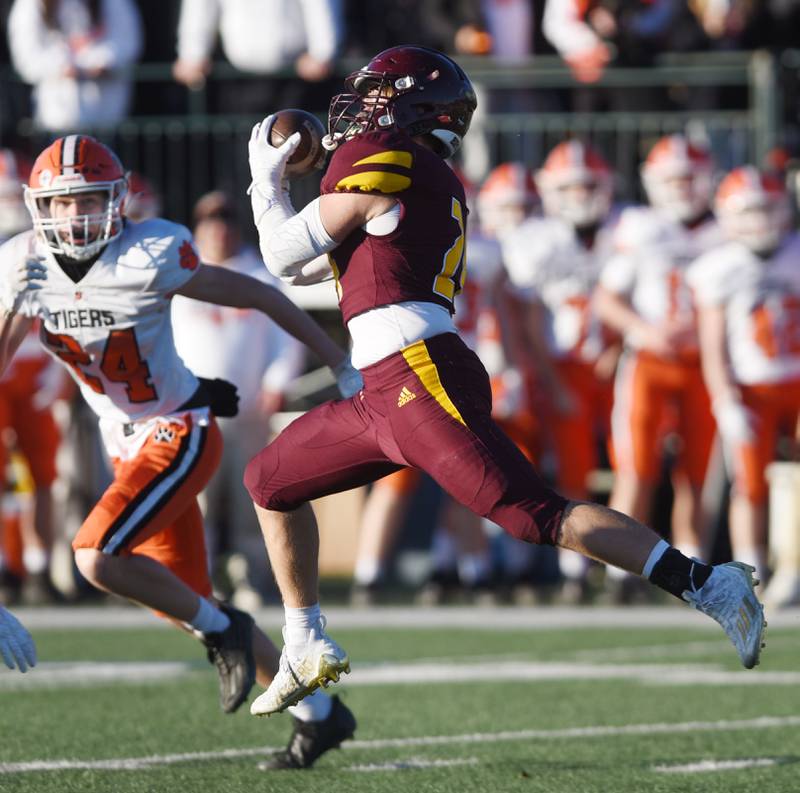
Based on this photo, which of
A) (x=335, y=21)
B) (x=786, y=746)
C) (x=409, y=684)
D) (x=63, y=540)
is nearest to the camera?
(x=786, y=746)

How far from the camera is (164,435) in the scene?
16.7ft

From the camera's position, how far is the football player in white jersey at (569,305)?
8.91 meters

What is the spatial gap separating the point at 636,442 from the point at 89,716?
3.97 m

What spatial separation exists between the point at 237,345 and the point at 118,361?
400cm

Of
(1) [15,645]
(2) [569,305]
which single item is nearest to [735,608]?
(1) [15,645]

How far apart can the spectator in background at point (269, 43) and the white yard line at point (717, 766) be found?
6605 mm

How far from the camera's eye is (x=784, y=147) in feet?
35.2

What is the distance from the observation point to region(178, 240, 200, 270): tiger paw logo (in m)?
4.98

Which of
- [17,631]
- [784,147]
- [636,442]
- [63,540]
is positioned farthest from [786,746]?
[784,147]

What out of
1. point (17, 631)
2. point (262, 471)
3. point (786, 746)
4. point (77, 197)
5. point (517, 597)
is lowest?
point (517, 597)

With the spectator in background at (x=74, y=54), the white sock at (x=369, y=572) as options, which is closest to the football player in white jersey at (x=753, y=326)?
the white sock at (x=369, y=572)

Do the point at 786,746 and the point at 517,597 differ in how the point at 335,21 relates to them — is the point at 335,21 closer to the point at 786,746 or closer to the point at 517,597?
the point at 517,597

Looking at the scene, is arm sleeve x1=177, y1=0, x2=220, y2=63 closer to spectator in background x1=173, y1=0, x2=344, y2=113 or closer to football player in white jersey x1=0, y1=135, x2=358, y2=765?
spectator in background x1=173, y1=0, x2=344, y2=113

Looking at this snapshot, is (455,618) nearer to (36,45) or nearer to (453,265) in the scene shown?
(453,265)
